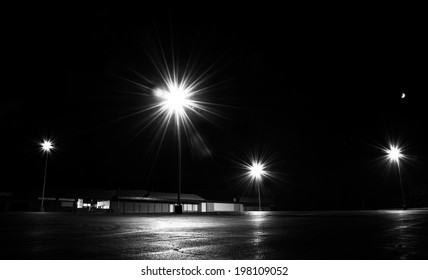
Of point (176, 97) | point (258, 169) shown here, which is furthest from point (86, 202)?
point (176, 97)

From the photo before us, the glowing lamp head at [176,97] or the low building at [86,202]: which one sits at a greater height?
the glowing lamp head at [176,97]

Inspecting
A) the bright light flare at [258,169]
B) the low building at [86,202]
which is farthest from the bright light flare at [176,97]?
the low building at [86,202]

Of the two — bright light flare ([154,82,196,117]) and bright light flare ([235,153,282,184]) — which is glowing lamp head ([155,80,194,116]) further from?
bright light flare ([235,153,282,184])

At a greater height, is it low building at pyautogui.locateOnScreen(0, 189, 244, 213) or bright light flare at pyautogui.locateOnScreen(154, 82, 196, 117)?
bright light flare at pyautogui.locateOnScreen(154, 82, 196, 117)

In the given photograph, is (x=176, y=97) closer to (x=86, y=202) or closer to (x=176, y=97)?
(x=176, y=97)

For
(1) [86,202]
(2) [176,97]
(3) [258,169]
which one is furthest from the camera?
(1) [86,202]

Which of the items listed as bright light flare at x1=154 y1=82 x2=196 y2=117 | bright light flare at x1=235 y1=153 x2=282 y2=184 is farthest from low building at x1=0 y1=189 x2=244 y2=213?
bright light flare at x1=154 y1=82 x2=196 y2=117

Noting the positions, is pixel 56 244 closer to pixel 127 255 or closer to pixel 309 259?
pixel 127 255

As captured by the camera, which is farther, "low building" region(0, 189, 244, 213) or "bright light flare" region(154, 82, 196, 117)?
"low building" region(0, 189, 244, 213)

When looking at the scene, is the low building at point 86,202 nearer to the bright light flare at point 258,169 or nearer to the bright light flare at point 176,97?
the bright light flare at point 258,169

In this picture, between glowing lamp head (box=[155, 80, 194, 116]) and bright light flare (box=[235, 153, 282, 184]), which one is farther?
bright light flare (box=[235, 153, 282, 184])

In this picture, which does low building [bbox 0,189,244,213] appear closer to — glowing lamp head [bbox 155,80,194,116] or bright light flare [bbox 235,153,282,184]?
bright light flare [bbox 235,153,282,184]

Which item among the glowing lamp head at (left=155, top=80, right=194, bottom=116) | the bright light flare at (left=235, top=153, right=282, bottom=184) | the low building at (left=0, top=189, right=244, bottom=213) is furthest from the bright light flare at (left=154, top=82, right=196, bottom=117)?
the low building at (left=0, top=189, right=244, bottom=213)
